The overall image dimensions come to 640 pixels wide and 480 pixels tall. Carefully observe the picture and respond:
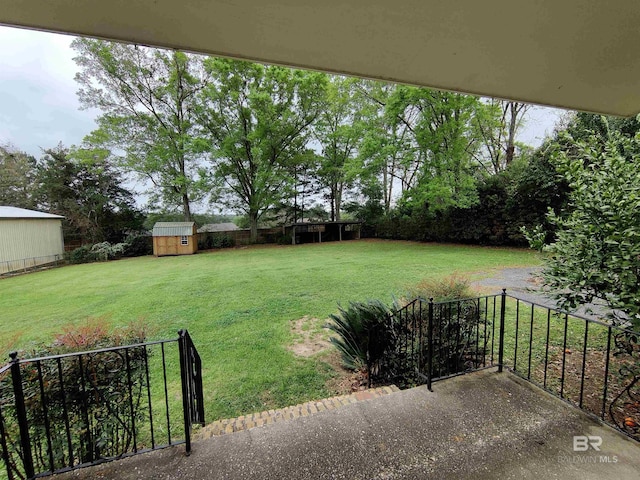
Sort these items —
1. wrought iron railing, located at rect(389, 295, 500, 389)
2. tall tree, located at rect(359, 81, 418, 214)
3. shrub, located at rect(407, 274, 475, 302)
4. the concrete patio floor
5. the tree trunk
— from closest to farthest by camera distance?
1. the concrete patio floor
2. wrought iron railing, located at rect(389, 295, 500, 389)
3. shrub, located at rect(407, 274, 475, 302)
4. tall tree, located at rect(359, 81, 418, 214)
5. the tree trunk

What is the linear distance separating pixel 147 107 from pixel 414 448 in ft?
70.3

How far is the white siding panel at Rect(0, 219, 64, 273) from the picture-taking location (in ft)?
39.0

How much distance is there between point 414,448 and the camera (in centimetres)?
185

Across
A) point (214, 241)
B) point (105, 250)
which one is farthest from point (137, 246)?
point (214, 241)

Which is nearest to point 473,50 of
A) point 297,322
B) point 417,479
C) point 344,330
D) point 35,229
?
point 417,479

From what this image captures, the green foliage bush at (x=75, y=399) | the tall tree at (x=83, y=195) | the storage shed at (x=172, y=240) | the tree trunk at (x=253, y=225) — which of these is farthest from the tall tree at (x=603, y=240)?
the tall tree at (x=83, y=195)

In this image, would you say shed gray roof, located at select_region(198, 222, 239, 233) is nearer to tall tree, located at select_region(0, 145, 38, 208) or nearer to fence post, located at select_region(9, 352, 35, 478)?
tall tree, located at select_region(0, 145, 38, 208)

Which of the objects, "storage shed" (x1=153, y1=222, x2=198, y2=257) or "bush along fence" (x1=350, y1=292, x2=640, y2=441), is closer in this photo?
"bush along fence" (x1=350, y1=292, x2=640, y2=441)

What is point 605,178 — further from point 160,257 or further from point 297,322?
point 160,257

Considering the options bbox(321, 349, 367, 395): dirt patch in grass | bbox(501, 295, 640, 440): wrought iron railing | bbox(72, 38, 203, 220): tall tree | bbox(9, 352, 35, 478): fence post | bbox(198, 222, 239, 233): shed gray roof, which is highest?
bbox(72, 38, 203, 220): tall tree

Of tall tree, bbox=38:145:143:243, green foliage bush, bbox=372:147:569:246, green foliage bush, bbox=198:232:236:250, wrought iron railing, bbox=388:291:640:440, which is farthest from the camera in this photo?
green foliage bush, bbox=198:232:236:250

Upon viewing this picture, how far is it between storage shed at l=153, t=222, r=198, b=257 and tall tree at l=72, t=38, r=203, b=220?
3.08 m

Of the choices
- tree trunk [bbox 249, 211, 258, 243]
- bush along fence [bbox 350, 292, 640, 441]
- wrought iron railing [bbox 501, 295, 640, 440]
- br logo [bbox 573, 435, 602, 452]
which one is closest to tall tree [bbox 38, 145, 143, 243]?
tree trunk [bbox 249, 211, 258, 243]

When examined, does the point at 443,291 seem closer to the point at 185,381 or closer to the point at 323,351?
the point at 323,351
